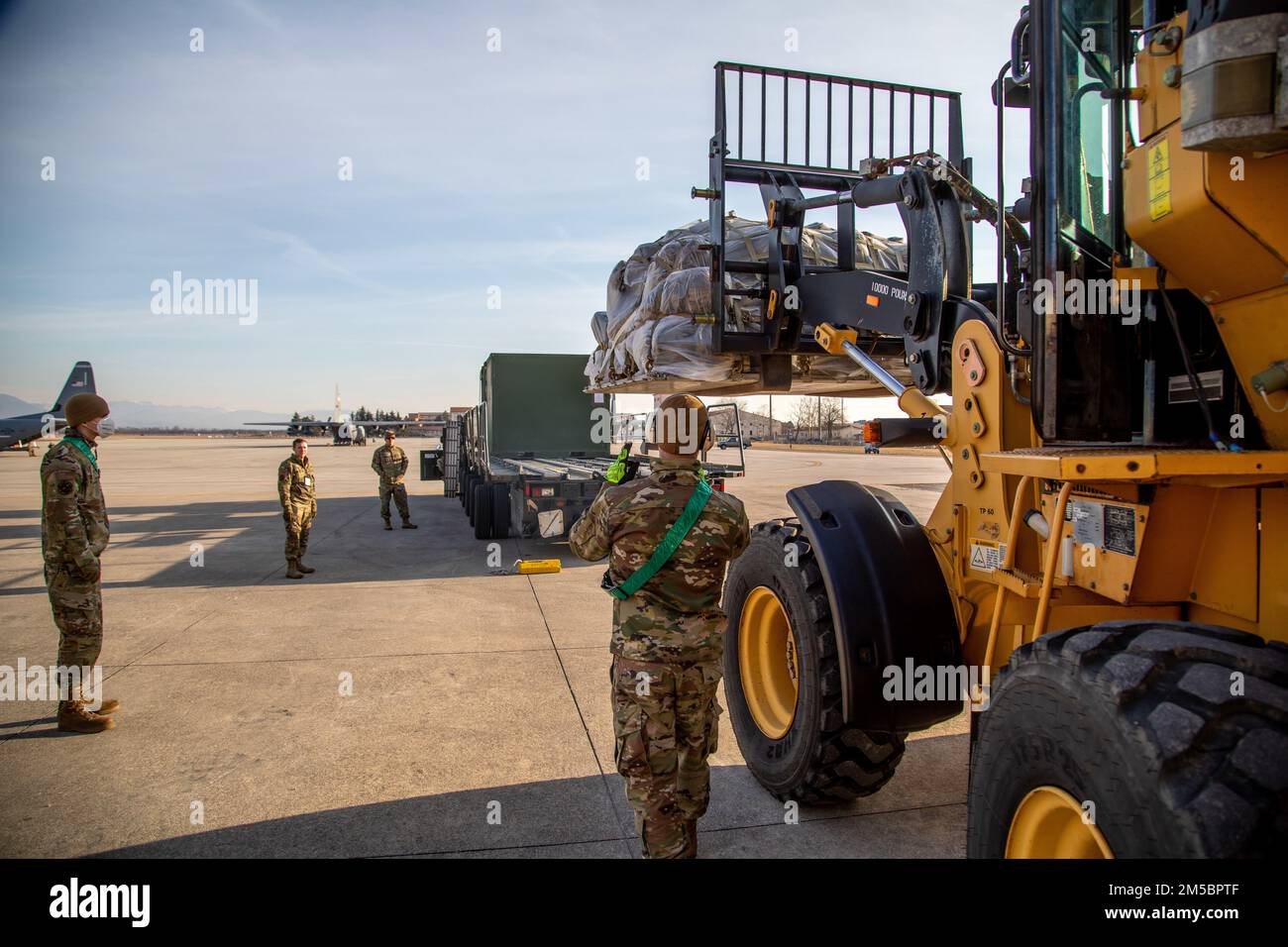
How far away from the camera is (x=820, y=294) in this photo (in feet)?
15.4

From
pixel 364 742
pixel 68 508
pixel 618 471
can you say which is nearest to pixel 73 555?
pixel 68 508

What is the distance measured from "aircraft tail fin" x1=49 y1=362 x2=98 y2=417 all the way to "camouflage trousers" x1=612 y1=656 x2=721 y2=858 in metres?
29.9

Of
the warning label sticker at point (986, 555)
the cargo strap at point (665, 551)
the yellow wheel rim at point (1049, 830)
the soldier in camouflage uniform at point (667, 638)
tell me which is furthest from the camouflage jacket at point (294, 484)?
the yellow wheel rim at point (1049, 830)

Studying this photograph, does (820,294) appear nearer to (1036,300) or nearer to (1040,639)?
(1036,300)

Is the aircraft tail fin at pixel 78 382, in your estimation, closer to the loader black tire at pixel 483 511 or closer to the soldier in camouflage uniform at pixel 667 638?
the loader black tire at pixel 483 511

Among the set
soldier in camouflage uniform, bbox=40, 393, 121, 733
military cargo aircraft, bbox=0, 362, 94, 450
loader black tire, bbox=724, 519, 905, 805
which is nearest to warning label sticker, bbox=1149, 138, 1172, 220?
loader black tire, bbox=724, 519, 905, 805

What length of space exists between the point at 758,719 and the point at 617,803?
81 centimetres

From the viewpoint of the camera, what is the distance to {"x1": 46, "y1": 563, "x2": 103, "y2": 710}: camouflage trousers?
5027 mm

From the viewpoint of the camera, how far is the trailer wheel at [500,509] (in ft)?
41.9

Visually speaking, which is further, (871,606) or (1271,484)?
(871,606)

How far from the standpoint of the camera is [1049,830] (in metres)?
2.11

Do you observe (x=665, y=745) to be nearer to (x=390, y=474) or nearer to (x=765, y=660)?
(x=765, y=660)

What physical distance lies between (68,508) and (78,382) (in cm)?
2702
